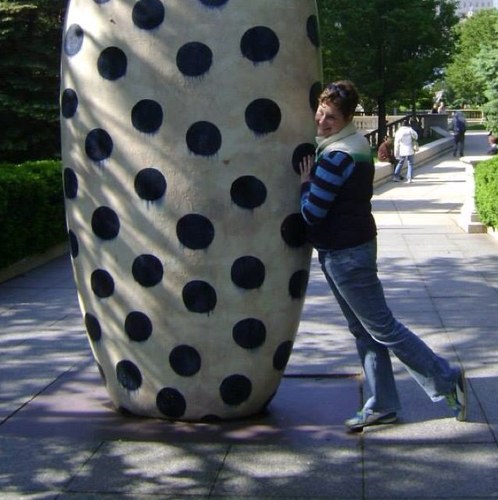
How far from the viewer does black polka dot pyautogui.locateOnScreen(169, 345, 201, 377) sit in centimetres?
530

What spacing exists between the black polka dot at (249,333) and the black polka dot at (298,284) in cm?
24

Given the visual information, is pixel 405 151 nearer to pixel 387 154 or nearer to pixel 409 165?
pixel 409 165

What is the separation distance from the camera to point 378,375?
17.8ft

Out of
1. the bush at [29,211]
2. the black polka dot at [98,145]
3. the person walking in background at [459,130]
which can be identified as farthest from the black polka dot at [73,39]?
the person walking in background at [459,130]

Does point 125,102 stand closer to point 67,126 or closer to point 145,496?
point 67,126

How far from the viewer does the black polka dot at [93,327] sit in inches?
217

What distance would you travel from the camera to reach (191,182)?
5.12 m

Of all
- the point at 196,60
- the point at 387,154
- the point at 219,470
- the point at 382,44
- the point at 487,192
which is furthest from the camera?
the point at 382,44

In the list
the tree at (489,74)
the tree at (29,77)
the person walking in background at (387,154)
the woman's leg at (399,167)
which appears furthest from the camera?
the person walking in background at (387,154)

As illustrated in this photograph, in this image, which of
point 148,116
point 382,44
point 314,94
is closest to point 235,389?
point 148,116

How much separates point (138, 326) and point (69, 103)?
1.22m

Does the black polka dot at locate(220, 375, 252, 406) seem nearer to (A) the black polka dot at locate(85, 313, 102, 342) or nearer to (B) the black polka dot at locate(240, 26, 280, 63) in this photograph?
Answer: (A) the black polka dot at locate(85, 313, 102, 342)

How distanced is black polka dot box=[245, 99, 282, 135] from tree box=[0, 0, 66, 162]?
1727 cm

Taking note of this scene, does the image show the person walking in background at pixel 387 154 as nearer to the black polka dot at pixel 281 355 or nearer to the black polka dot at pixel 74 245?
the black polka dot at pixel 281 355
